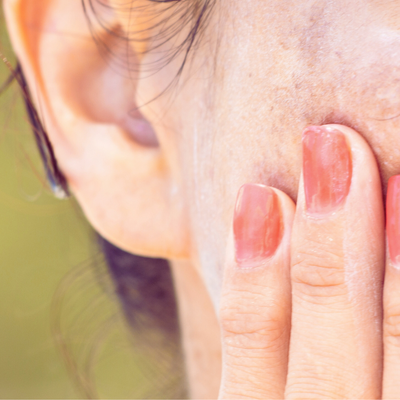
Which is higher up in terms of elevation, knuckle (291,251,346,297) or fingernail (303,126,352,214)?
fingernail (303,126,352,214)

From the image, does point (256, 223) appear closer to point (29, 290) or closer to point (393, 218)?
point (393, 218)

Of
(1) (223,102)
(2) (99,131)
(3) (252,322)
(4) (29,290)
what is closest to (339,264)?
(3) (252,322)

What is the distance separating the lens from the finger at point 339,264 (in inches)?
19.2

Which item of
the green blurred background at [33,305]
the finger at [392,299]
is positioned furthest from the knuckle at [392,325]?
the green blurred background at [33,305]

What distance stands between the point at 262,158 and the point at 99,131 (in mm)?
378

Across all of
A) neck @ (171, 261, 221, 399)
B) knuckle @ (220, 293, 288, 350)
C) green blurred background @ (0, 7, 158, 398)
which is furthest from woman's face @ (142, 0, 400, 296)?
green blurred background @ (0, 7, 158, 398)

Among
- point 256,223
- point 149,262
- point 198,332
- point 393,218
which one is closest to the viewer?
Result: point 393,218

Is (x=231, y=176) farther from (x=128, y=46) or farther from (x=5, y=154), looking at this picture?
(x=5, y=154)

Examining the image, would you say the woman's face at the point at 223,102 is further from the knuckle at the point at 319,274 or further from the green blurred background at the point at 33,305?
the green blurred background at the point at 33,305

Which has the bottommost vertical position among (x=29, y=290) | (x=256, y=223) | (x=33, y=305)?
(x=33, y=305)

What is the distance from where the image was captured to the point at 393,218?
0.46 meters

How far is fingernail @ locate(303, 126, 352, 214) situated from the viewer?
490mm

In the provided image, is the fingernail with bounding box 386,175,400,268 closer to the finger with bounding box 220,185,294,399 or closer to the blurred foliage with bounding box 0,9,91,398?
the finger with bounding box 220,185,294,399

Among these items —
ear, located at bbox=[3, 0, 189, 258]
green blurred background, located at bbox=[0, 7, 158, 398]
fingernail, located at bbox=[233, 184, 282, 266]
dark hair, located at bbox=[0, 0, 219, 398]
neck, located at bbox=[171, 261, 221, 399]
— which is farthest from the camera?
green blurred background, located at bbox=[0, 7, 158, 398]
